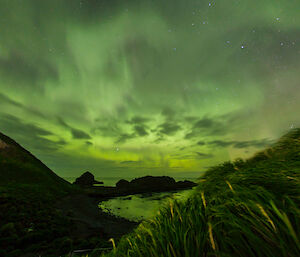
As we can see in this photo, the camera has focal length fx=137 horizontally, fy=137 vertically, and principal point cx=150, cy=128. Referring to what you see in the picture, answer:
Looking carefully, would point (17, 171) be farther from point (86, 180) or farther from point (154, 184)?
point (154, 184)

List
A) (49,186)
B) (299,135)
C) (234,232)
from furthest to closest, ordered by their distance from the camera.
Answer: (49,186) → (299,135) → (234,232)

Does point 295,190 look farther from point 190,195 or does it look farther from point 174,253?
point 190,195

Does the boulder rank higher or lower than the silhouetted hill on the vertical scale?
lower

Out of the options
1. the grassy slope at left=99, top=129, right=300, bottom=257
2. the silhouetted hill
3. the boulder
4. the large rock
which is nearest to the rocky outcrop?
the boulder

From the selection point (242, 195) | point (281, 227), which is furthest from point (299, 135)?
point (281, 227)

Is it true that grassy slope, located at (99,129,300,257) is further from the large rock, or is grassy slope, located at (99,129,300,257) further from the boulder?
the large rock

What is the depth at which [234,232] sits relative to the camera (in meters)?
1.49

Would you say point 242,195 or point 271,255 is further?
point 242,195

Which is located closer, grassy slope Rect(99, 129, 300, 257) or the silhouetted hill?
grassy slope Rect(99, 129, 300, 257)

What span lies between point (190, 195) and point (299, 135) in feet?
9.95

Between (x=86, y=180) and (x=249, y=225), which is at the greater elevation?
(x=86, y=180)

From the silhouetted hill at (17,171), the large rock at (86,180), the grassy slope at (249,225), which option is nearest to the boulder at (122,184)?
the large rock at (86,180)

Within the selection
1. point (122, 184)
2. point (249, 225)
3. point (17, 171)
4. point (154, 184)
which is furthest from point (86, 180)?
point (249, 225)

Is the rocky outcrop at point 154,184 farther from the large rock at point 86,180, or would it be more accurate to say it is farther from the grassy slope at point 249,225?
the grassy slope at point 249,225
